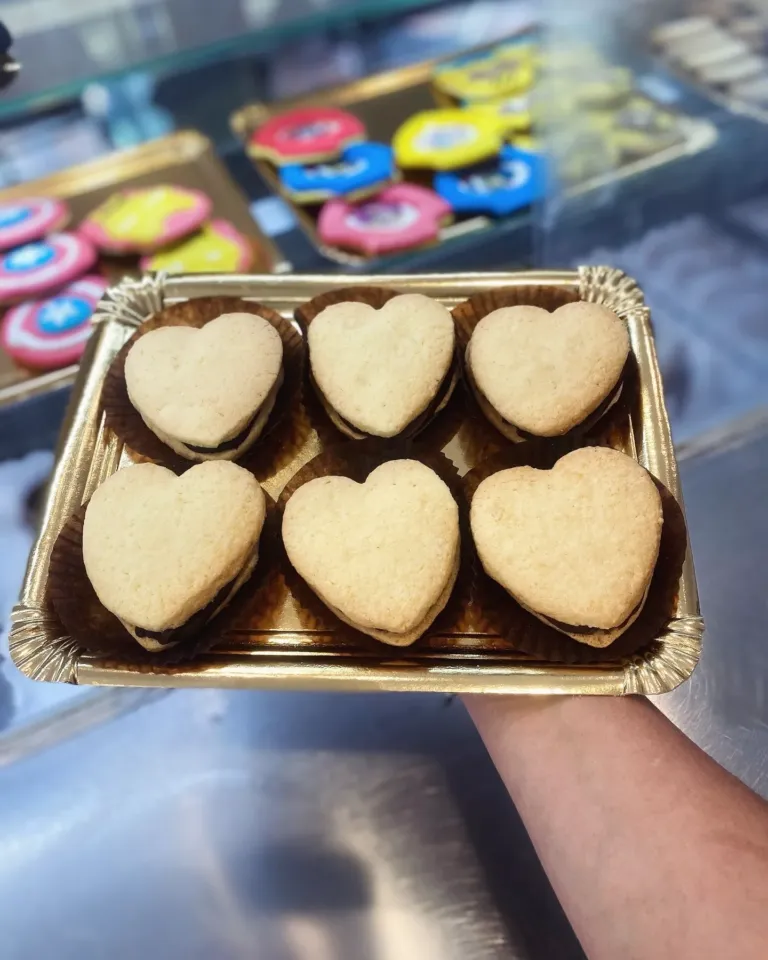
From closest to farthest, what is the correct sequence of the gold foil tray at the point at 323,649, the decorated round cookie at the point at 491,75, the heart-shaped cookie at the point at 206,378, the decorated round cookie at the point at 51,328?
the gold foil tray at the point at 323,649 → the heart-shaped cookie at the point at 206,378 → the decorated round cookie at the point at 51,328 → the decorated round cookie at the point at 491,75

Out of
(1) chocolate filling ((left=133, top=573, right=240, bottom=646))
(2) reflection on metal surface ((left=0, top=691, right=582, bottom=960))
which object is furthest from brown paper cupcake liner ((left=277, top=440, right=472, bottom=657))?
(2) reflection on metal surface ((left=0, top=691, right=582, bottom=960))

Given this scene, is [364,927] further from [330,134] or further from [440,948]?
[330,134]

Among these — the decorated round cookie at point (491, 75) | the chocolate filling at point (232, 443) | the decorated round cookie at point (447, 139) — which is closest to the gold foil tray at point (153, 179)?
the decorated round cookie at point (447, 139)

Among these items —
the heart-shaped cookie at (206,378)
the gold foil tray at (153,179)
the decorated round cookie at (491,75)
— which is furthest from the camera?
the decorated round cookie at (491,75)

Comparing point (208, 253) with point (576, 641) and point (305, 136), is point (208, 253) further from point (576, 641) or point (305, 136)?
point (576, 641)

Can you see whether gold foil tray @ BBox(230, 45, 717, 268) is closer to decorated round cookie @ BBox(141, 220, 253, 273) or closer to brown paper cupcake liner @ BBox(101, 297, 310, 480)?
decorated round cookie @ BBox(141, 220, 253, 273)

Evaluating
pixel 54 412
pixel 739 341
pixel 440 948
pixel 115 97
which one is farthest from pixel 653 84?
pixel 440 948

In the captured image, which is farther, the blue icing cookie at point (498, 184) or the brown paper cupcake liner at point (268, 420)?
the blue icing cookie at point (498, 184)

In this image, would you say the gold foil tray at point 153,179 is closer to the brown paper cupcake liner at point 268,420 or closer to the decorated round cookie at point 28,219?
the decorated round cookie at point 28,219
